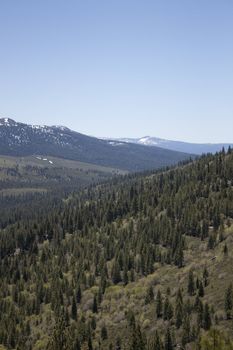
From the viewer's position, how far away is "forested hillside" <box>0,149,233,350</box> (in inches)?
4210

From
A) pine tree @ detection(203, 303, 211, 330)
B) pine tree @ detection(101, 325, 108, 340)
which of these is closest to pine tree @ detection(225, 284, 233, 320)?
pine tree @ detection(203, 303, 211, 330)

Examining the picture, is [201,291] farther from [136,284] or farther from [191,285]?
[136,284]

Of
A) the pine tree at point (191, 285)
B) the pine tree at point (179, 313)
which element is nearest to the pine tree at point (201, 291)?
the pine tree at point (191, 285)

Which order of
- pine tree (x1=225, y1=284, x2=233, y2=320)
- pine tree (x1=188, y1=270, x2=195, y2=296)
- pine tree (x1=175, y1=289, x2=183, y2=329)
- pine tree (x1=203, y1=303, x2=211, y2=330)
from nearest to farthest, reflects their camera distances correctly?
1. pine tree (x1=225, y1=284, x2=233, y2=320)
2. pine tree (x1=203, y1=303, x2=211, y2=330)
3. pine tree (x1=175, y1=289, x2=183, y2=329)
4. pine tree (x1=188, y1=270, x2=195, y2=296)

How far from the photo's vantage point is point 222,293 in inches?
4377

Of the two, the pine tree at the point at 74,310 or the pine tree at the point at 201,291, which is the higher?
the pine tree at the point at 201,291

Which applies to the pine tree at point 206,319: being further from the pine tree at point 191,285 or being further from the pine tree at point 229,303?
the pine tree at point 191,285

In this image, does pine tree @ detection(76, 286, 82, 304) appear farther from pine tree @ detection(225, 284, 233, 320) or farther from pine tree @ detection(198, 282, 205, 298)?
pine tree @ detection(225, 284, 233, 320)

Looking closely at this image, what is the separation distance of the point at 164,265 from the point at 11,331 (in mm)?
50892

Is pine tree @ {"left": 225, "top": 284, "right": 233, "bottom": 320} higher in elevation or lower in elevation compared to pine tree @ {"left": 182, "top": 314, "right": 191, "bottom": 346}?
higher

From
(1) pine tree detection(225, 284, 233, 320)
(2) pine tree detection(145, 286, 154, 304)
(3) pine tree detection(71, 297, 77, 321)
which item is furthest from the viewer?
(3) pine tree detection(71, 297, 77, 321)

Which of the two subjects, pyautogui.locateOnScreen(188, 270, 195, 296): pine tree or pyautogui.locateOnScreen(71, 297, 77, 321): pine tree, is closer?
Result: pyautogui.locateOnScreen(188, 270, 195, 296): pine tree

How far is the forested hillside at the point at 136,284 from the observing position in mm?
106938

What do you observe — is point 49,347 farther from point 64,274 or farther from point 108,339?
point 64,274
